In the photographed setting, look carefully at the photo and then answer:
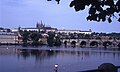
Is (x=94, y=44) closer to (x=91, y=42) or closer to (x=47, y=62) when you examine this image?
(x=91, y=42)

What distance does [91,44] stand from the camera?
541 feet

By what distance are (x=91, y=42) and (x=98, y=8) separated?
159906mm

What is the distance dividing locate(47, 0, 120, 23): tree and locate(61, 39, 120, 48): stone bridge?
157914 mm

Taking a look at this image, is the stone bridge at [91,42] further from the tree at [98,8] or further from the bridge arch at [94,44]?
the tree at [98,8]

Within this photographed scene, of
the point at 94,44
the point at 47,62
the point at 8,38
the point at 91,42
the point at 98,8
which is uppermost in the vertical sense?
the point at 98,8

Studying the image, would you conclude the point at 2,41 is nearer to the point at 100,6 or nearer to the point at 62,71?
the point at 62,71

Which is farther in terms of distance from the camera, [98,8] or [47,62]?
[47,62]

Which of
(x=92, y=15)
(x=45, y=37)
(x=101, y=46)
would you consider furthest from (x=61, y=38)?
(x=92, y=15)

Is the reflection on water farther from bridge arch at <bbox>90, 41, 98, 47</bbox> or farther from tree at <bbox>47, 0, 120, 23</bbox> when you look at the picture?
bridge arch at <bbox>90, 41, 98, 47</bbox>

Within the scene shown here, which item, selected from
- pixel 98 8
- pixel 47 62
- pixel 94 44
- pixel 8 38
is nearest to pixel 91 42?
pixel 94 44

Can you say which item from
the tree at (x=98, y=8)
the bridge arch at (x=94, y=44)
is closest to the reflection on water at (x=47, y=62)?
the tree at (x=98, y=8)

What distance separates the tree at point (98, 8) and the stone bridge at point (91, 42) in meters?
158

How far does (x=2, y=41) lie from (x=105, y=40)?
46096 millimetres

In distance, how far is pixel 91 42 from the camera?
163 meters
